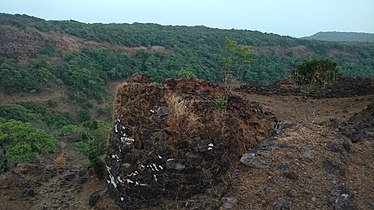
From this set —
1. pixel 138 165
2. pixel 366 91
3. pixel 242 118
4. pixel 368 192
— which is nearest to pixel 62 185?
pixel 138 165

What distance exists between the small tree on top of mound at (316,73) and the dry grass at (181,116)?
45.5 feet

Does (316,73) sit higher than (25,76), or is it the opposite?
(316,73)

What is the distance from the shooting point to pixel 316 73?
2111cm

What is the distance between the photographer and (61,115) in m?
34.1

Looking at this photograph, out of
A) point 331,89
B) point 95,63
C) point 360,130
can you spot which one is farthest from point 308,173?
point 95,63

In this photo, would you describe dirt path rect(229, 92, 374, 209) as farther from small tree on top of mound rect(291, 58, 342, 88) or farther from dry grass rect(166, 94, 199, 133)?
small tree on top of mound rect(291, 58, 342, 88)

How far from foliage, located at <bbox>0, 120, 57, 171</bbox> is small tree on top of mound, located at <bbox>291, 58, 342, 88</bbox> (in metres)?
14.4

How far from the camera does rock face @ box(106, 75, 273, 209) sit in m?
8.58

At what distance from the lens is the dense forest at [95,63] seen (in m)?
33.4

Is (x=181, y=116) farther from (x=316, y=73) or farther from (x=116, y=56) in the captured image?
(x=116, y=56)

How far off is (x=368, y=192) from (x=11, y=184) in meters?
10.3

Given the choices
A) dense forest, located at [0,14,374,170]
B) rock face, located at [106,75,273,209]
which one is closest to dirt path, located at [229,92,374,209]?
rock face, located at [106,75,273,209]

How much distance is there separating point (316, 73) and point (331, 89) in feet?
8.53

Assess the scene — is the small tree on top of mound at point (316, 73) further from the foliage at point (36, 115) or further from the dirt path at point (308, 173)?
the foliage at point (36, 115)
